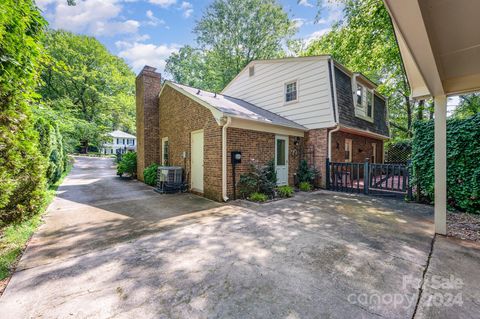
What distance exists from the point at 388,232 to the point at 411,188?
349 centimetres

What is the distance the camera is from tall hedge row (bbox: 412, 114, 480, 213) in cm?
480

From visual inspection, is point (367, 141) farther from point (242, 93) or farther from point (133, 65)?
point (133, 65)

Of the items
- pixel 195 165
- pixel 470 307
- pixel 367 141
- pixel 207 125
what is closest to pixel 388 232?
pixel 470 307

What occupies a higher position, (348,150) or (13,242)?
A: (348,150)

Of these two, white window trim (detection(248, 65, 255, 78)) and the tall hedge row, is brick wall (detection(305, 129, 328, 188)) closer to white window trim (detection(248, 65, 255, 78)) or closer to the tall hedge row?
the tall hedge row

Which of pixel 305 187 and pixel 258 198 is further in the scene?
pixel 305 187

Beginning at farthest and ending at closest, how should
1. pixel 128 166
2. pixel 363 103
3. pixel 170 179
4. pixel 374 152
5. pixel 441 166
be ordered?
pixel 374 152
pixel 128 166
pixel 363 103
pixel 170 179
pixel 441 166

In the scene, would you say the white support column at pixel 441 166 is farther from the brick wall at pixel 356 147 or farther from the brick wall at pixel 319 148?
the brick wall at pixel 356 147

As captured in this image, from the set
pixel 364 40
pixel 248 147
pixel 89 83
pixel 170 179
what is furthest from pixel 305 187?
pixel 89 83

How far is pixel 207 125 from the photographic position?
6793 millimetres

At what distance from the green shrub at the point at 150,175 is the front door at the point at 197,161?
99.4 inches

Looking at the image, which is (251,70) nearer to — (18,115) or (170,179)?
(170,179)

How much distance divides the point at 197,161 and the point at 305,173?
4490mm

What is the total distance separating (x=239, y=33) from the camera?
63.4 feet
